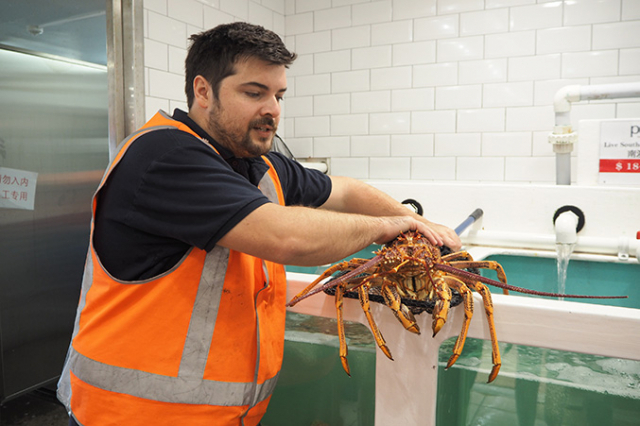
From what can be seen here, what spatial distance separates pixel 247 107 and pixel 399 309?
55cm

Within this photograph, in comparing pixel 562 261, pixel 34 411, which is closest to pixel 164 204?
pixel 562 261

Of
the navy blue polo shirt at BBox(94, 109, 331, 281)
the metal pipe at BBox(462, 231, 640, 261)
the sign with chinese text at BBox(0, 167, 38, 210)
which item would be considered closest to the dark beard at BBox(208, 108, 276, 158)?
the navy blue polo shirt at BBox(94, 109, 331, 281)

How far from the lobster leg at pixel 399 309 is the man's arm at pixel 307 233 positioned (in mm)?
112

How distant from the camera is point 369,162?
3.00m

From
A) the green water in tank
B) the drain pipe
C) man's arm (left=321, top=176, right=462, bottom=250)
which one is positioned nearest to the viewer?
the green water in tank

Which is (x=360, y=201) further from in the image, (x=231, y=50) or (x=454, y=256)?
(x=231, y=50)

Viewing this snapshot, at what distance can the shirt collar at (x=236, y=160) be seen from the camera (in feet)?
3.66

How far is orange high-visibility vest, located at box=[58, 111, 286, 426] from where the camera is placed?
3.18ft

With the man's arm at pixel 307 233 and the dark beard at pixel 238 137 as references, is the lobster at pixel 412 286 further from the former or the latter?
the dark beard at pixel 238 137

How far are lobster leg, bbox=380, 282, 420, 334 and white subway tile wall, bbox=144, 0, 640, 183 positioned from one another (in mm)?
1760

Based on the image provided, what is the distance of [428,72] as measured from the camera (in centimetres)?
279

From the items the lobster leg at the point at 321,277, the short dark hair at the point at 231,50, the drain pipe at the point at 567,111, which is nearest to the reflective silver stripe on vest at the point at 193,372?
the lobster leg at the point at 321,277

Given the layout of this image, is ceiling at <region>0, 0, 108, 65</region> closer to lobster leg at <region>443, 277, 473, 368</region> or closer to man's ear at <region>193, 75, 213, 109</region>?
→ man's ear at <region>193, 75, 213, 109</region>

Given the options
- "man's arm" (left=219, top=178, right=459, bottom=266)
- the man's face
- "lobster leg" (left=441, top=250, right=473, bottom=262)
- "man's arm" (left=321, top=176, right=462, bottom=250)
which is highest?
the man's face
